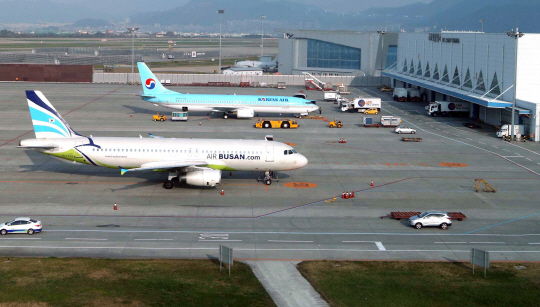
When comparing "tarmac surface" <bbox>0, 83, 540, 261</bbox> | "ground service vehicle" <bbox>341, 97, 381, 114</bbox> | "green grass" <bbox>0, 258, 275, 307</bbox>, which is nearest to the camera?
"green grass" <bbox>0, 258, 275, 307</bbox>

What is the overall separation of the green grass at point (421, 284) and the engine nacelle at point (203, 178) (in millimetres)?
17943

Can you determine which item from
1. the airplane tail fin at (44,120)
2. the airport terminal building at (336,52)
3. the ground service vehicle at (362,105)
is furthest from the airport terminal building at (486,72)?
the airplane tail fin at (44,120)

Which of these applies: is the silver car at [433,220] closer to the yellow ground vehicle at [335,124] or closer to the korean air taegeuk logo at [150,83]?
the yellow ground vehicle at [335,124]

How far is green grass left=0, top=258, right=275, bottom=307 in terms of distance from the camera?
30.2 metres

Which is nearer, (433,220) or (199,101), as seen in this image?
(433,220)

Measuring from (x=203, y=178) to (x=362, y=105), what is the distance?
61629 millimetres

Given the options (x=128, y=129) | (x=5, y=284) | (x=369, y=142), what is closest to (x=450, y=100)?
(x=369, y=142)

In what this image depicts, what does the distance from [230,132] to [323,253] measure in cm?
4784

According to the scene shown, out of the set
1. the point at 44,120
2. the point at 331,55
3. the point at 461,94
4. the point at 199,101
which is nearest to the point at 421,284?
the point at 44,120

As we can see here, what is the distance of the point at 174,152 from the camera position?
53.7m

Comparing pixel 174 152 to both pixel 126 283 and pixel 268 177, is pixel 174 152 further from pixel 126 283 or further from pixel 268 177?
pixel 126 283

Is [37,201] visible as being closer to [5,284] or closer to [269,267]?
[5,284]

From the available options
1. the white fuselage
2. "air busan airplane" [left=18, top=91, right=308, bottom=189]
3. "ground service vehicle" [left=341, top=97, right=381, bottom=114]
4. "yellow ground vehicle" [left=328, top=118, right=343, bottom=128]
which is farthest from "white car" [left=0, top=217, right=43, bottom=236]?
"ground service vehicle" [left=341, top=97, right=381, bottom=114]

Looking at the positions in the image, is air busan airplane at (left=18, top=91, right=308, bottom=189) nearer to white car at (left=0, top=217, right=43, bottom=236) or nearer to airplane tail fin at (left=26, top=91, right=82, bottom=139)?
airplane tail fin at (left=26, top=91, right=82, bottom=139)
